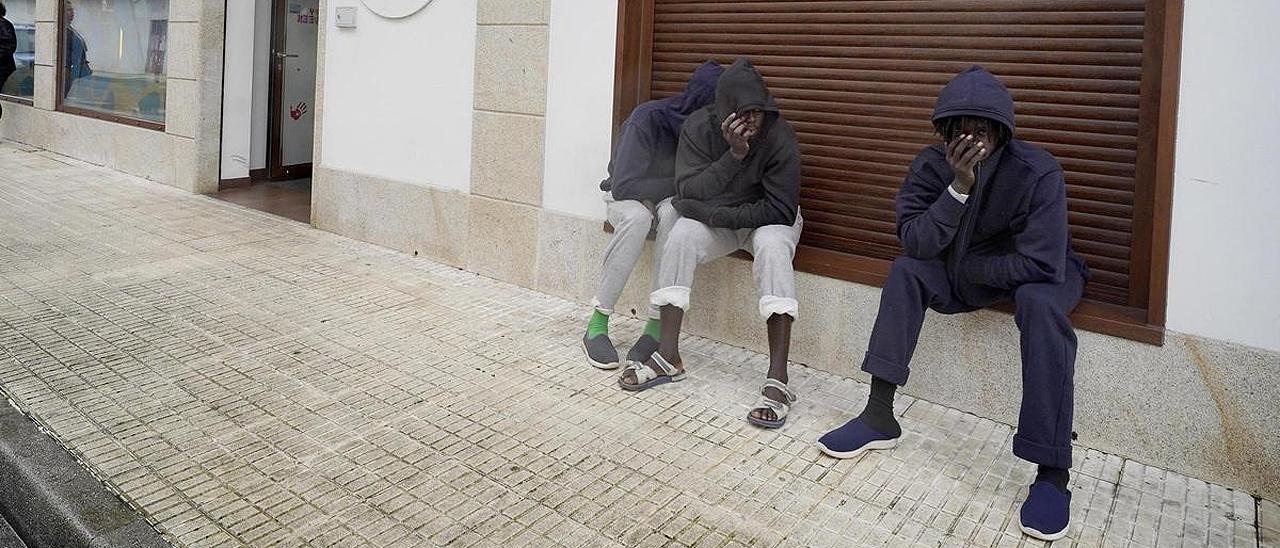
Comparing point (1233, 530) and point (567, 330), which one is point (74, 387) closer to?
point (567, 330)

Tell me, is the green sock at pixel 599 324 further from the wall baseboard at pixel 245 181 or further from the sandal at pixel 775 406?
the wall baseboard at pixel 245 181

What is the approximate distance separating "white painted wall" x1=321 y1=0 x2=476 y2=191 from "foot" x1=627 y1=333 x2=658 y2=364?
7.13ft

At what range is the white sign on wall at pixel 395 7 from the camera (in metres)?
6.67

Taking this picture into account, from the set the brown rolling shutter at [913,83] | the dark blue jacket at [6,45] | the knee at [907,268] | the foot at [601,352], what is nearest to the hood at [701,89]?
the brown rolling shutter at [913,83]

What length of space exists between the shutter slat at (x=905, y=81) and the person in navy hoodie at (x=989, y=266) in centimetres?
39

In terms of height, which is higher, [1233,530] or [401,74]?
[401,74]

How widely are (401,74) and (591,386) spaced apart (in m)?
3.35

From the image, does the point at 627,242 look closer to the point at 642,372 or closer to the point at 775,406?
the point at 642,372

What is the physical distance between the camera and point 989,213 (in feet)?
12.3

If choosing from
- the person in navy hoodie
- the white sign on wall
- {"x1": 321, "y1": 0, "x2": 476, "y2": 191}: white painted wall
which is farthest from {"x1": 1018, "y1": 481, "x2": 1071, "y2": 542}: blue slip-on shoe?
the white sign on wall

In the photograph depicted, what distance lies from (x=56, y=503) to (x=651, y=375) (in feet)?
7.50

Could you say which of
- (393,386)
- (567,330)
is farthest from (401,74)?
(393,386)

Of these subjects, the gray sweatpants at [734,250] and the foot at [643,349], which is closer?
the gray sweatpants at [734,250]

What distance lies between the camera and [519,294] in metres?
5.98
